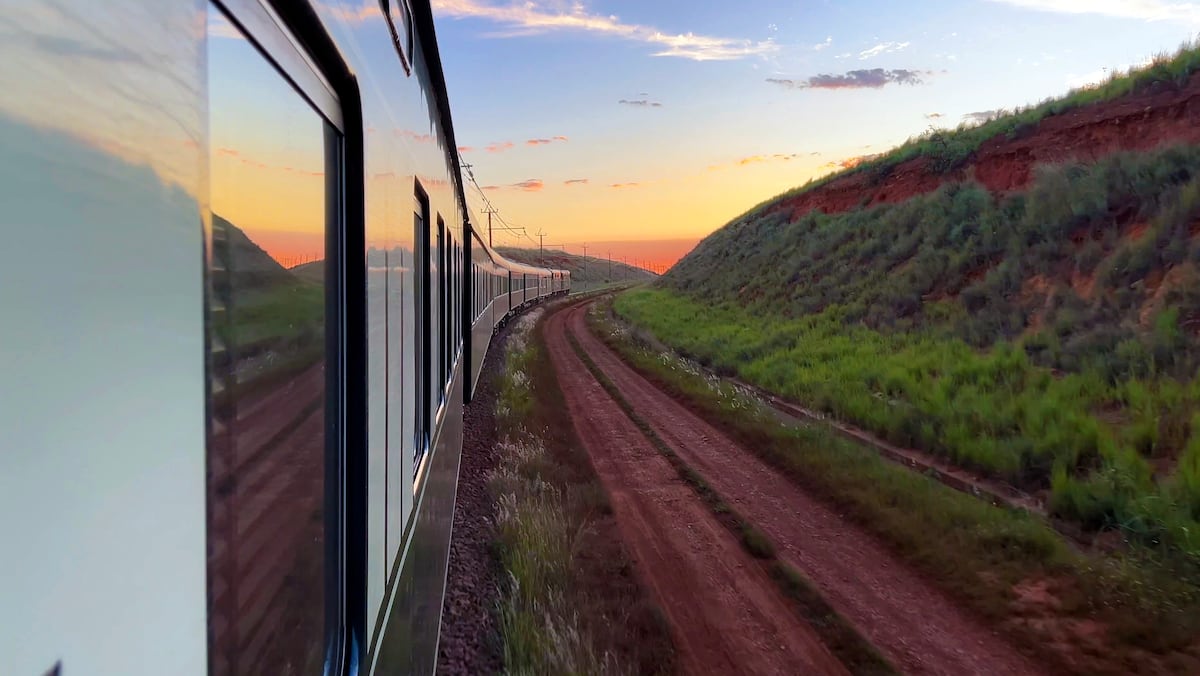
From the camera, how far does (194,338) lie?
1030 millimetres

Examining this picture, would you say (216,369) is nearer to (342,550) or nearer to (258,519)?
(258,519)

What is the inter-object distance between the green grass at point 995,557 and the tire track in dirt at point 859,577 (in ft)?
0.69

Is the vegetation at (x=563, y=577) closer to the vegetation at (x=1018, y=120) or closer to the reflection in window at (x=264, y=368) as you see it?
the reflection in window at (x=264, y=368)

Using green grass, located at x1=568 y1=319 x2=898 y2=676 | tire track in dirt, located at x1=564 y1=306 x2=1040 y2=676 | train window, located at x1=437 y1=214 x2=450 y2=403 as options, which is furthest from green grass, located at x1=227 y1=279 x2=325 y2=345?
tire track in dirt, located at x1=564 y1=306 x2=1040 y2=676

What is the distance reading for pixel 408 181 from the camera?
3227 mm

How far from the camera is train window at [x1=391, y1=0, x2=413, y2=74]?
2789 millimetres

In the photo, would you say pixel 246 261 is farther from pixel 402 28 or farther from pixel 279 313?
pixel 402 28

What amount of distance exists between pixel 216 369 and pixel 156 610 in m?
0.37

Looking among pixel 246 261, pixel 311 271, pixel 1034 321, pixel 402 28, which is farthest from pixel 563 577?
pixel 1034 321

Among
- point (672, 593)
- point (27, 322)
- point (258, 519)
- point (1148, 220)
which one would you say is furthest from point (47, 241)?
point (1148, 220)

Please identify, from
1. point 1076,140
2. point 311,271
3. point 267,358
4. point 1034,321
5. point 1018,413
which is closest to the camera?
point 267,358

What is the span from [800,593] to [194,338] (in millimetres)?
6463

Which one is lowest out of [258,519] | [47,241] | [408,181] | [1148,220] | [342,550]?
[342,550]

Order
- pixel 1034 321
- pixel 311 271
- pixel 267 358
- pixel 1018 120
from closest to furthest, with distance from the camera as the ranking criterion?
pixel 267 358 → pixel 311 271 → pixel 1034 321 → pixel 1018 120
